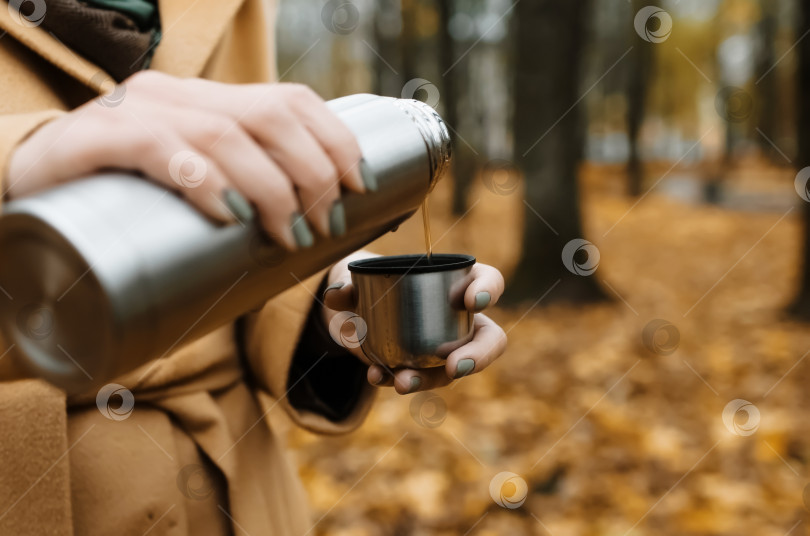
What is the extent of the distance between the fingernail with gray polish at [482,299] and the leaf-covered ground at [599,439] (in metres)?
1.75

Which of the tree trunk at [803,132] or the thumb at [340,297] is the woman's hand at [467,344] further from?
the tree trunk at [803,132]

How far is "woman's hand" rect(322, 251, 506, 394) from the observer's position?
1.02 m

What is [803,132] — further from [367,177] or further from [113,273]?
[113,273]

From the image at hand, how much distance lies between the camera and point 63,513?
104 centimetres

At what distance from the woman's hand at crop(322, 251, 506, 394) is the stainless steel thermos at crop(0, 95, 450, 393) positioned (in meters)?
0.35

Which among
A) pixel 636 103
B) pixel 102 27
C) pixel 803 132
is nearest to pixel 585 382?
pixel 803 132

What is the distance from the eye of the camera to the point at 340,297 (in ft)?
3.73

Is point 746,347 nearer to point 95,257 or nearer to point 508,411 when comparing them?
point 508,411

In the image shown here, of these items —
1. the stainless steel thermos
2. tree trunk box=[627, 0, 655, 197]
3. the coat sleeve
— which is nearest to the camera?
the stainless steel thermos

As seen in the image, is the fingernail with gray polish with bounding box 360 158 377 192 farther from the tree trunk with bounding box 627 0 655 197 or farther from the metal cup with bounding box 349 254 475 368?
the tree trunk with bounding box 627 0 655 197

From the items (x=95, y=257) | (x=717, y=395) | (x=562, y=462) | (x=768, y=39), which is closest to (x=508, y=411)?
(x=562, y=462)

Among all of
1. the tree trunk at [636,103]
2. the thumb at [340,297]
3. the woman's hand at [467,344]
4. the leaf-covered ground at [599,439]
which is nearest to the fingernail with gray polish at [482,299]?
the woman's hand at [467,344]

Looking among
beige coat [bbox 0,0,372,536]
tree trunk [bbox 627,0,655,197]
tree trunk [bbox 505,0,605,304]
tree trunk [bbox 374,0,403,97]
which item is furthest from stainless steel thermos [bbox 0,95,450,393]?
tree trunk [bbox 627,0,655,197]

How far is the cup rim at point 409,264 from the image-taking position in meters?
1.01
